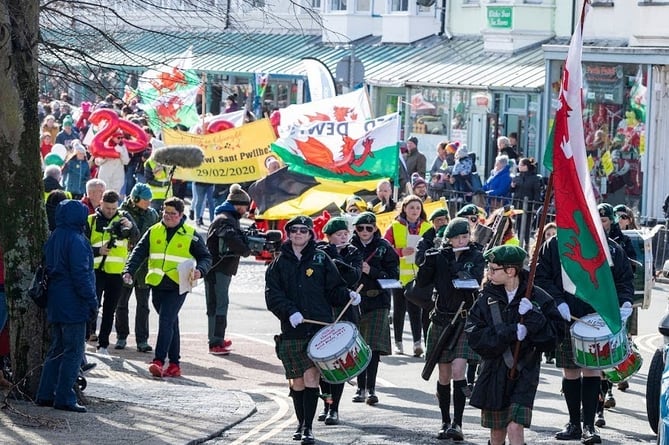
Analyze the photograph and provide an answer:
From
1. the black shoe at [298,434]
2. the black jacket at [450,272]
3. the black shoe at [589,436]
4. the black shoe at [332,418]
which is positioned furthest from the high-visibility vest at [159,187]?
the black shoe at [589,436]

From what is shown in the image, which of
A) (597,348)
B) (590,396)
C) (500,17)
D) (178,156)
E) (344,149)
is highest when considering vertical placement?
(500,17)

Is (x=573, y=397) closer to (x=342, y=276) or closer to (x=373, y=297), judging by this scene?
(x=342, y=276)

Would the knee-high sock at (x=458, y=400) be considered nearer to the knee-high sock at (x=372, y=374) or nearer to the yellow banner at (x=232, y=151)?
the knee-high sock at (x=372, y=374)

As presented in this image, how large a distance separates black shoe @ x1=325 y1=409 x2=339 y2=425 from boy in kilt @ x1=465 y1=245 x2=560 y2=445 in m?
2.43

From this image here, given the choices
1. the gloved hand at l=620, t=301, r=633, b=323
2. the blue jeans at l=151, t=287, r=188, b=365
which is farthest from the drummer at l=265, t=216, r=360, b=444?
the blue jeans at l=151, t=287, r=188, b=365

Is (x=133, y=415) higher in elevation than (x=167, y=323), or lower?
lower

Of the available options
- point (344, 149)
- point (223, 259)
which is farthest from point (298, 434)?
point (344, 149)

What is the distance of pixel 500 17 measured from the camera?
38344 millimetres

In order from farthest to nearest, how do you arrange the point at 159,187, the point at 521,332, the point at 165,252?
the point at 159,187 < the point at 165,252 < the point at 521,332

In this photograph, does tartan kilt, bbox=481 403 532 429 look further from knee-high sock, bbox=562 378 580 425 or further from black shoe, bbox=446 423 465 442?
knee-high sock, bbox=562 378 580 425

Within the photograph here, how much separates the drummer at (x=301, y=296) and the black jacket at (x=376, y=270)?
86.8 inches

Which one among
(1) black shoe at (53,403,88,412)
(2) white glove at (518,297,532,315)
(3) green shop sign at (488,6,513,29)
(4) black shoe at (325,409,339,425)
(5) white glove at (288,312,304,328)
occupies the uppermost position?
(3) green shop sign at (488,6,513,29)

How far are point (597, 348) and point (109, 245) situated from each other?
6.54 metres

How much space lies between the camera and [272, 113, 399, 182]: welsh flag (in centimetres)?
2356
